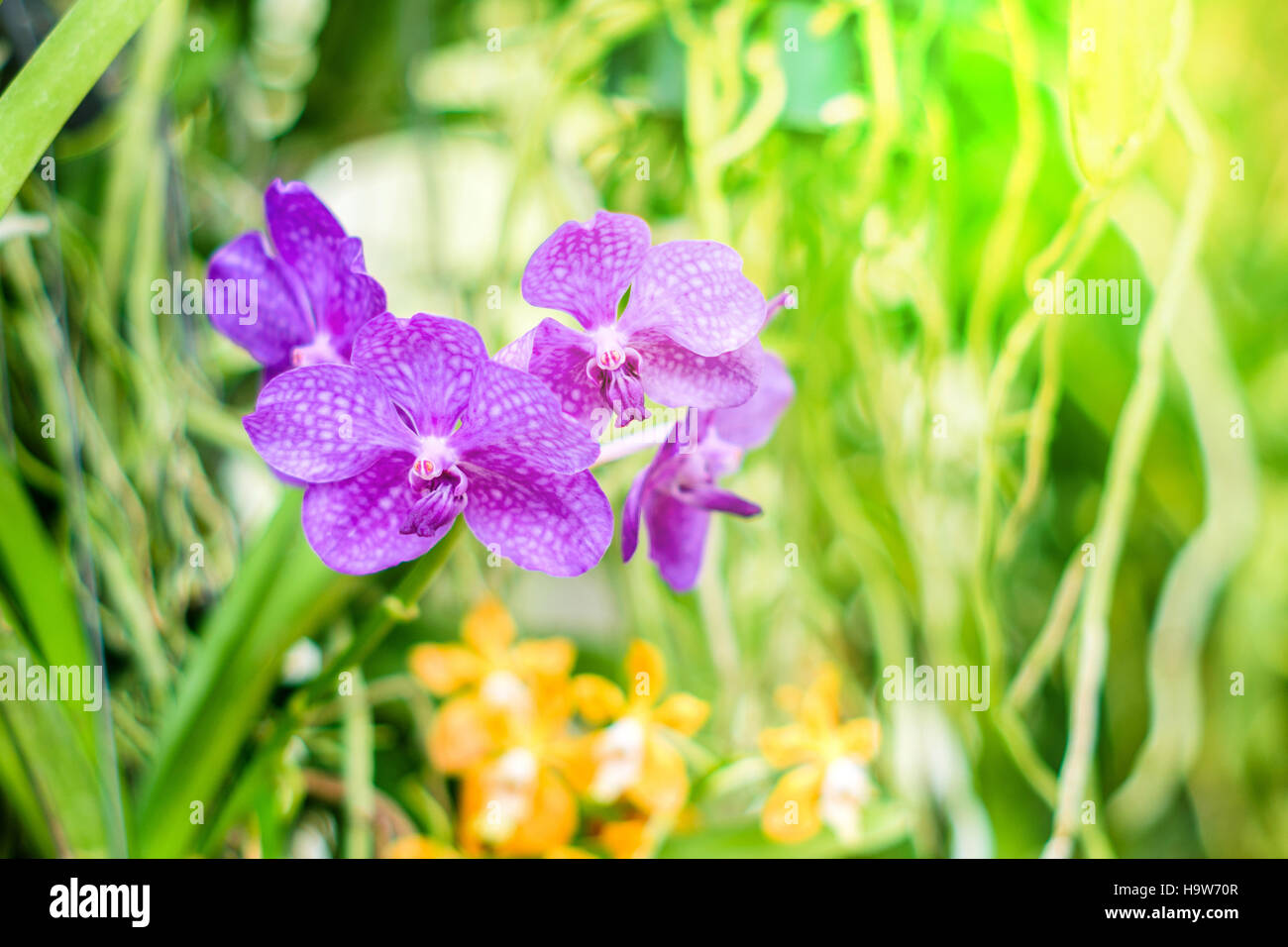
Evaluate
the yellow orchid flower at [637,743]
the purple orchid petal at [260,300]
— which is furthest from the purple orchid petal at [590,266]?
the yellow orchid flower at [637,743]

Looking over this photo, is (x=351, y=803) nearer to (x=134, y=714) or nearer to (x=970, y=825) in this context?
(x=134, y=714)

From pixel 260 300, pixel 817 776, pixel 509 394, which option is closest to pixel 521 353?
pixel 509 394

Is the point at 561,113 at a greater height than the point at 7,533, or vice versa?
the point at 561,113

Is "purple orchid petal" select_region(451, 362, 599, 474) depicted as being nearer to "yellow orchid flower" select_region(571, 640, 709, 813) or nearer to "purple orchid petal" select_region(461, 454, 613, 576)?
"purple orchid petal" select_region(461, 454, 613, 576)

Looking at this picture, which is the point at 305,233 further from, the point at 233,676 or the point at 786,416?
the point at 786,416

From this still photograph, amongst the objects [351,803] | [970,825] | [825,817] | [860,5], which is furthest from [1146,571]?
[351,803]

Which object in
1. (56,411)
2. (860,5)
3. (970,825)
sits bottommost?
(970,825)
